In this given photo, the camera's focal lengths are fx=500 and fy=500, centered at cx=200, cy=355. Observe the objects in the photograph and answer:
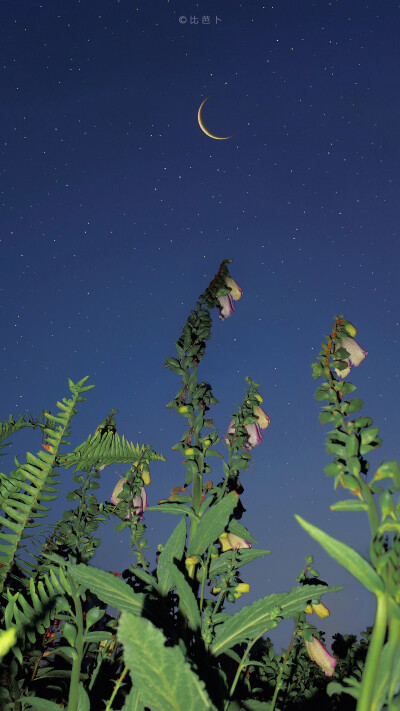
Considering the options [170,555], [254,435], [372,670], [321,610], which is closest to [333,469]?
[372,670]

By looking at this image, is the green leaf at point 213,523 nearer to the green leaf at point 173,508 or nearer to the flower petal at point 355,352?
the green leaf at point 173,508

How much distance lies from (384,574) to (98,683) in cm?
56

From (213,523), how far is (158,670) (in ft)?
1.31

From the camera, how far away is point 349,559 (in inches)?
13.0

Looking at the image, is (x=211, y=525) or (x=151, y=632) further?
(x=211, y=525)

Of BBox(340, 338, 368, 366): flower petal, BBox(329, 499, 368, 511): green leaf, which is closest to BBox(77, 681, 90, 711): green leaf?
BBox(329, 499, 368, 511): green leaf

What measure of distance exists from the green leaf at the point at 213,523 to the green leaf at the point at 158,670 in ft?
1.19

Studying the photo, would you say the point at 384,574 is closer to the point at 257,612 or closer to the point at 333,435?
the point at 333,435

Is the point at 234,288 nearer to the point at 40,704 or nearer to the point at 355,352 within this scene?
the point at 355,352

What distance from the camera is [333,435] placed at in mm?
465

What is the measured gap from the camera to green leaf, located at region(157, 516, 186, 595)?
0.73m

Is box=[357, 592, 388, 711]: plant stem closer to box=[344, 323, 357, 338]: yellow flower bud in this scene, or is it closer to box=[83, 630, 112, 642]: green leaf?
box=[83, 630, 112, 642]: green leaf

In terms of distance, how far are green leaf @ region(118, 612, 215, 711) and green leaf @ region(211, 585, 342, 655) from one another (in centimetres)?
27

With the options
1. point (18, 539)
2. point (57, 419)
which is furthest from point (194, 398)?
point (18, 539)
